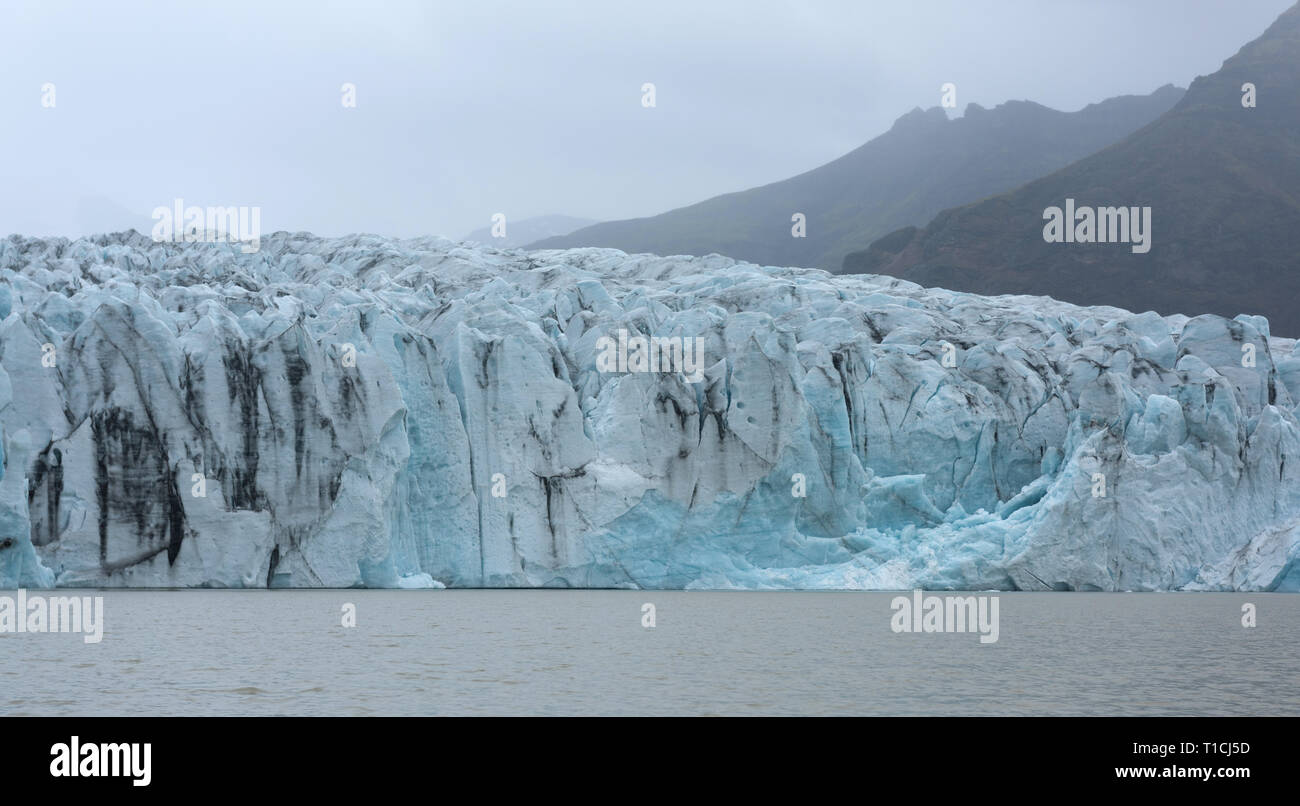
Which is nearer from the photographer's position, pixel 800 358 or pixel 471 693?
pixel 471 693

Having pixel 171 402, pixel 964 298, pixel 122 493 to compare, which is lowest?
pixel 122 493

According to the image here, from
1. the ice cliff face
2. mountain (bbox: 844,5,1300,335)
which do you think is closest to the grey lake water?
the ice cliff face

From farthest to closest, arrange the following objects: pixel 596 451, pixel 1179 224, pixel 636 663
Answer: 1. pixel 1179 224
2. pixel 596 451
3. pixel 636 663

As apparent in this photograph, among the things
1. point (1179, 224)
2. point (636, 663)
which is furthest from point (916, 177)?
point (636, 663)

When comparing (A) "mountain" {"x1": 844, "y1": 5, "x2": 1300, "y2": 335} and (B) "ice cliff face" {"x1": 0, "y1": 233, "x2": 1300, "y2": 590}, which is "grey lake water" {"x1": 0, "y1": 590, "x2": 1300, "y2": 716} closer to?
(B) "ice cliff face" {"x1": 0, "y1": 233, "x2": 1300, "y2": 590}

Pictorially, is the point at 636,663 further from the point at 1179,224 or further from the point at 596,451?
the point at 1179,224
